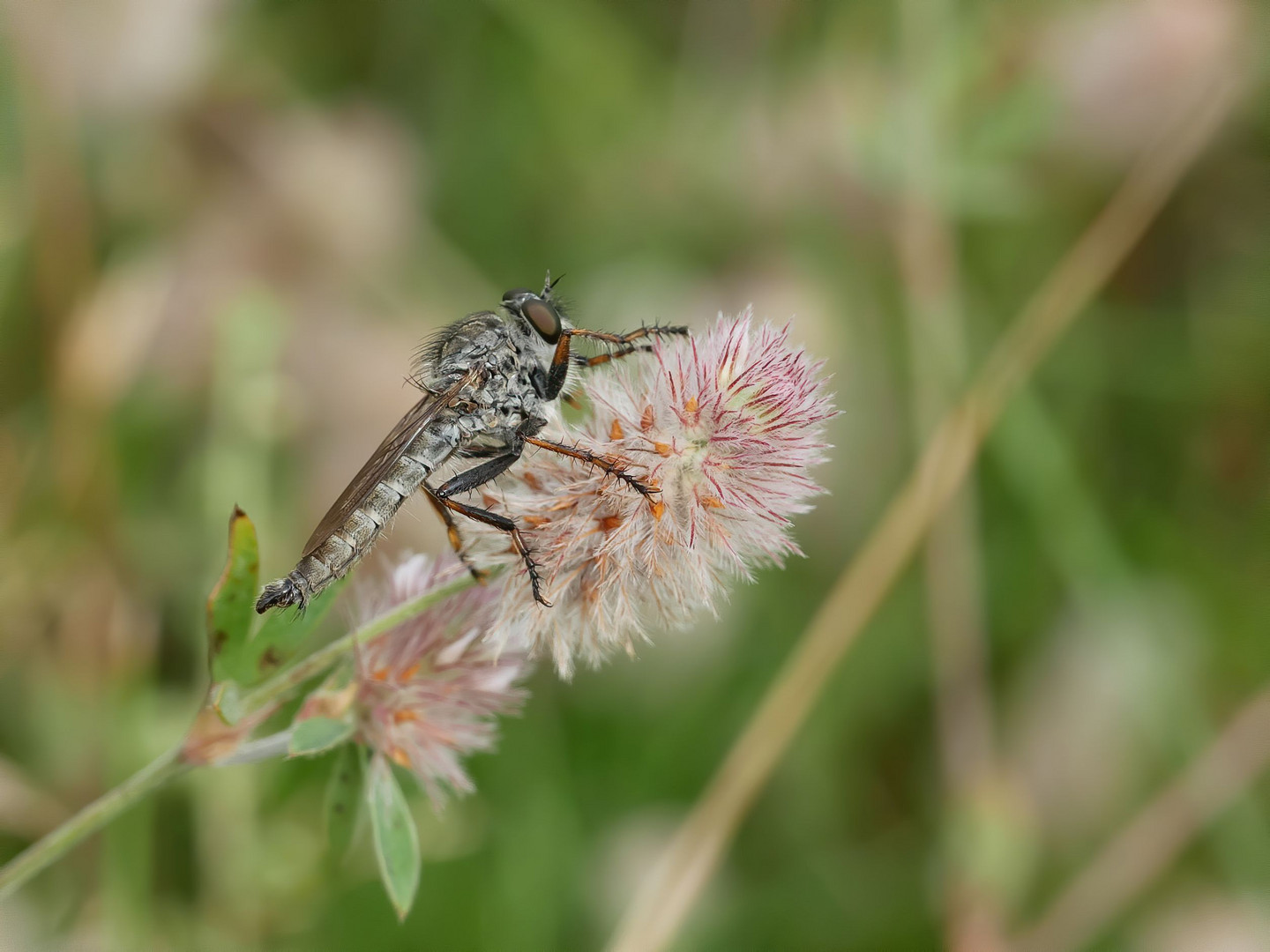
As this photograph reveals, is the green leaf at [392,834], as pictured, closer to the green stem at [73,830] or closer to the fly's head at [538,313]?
the green stem at [73,830]

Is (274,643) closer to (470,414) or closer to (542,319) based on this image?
(470,414)

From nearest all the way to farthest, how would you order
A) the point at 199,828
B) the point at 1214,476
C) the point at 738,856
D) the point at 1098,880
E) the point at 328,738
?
1. the point at 328,738
2. the point at 199,828
3. the point at 1098,880
4. the point at 738,856
5. the point at 1214,476

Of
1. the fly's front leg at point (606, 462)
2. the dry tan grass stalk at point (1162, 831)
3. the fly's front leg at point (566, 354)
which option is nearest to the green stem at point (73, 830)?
the fly's front leg at point (606, 462)

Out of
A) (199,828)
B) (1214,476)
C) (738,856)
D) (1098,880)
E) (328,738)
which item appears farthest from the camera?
(1214,476)

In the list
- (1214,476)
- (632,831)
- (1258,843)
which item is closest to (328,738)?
(632,831)

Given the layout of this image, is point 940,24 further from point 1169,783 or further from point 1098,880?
point 1098,880

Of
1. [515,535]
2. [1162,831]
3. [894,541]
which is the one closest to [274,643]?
[515,535]

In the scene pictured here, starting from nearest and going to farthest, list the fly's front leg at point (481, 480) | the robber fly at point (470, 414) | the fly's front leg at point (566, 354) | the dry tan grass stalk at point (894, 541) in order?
the fly's front leg at point (481, 480) < the robber fly at point (470, 414) < the fly's front leg at point (566, 354) < the dry tan grass stalk at point (894, 541)
